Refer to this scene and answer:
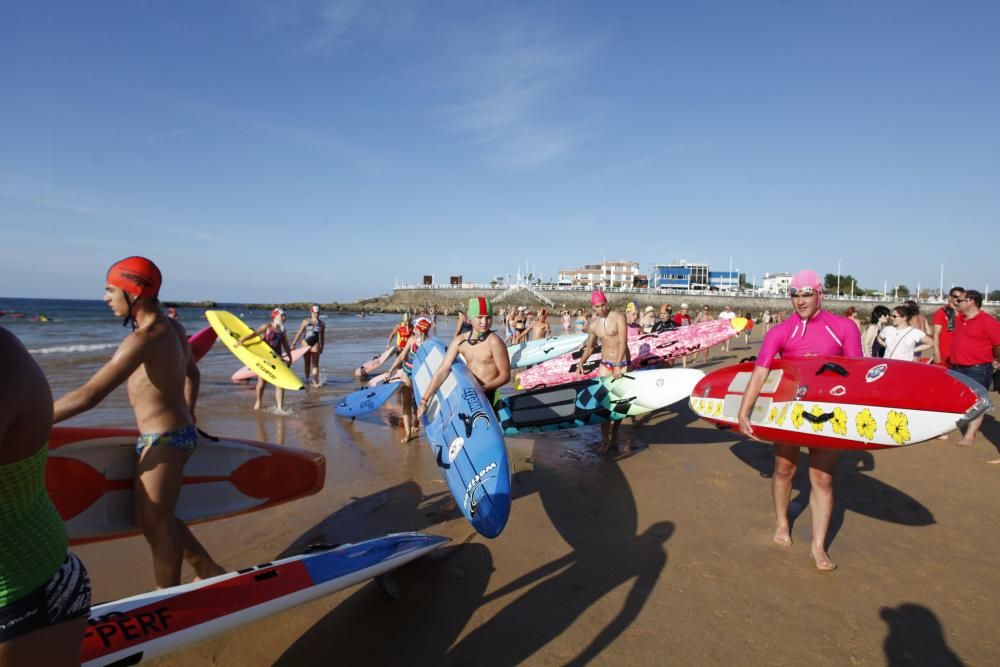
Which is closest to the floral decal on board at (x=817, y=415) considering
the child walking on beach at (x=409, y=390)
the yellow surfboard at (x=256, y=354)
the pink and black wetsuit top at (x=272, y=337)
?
the child walking on beach at (x=409, y=390)

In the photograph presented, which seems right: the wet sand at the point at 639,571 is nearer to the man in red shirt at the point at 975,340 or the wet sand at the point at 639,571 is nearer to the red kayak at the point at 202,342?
the man in red shirt at the point at 975,340

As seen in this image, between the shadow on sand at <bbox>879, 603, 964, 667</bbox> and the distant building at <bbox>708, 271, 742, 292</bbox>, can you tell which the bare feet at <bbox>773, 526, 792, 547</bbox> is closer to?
the shadow on sand at <bbox>879, 603, 964, 667</bbox>

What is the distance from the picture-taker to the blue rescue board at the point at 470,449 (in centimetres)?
327

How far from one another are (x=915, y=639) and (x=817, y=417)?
A: 1366 millimetres

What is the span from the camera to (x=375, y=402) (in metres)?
7.38

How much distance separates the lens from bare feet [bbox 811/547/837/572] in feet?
11.3

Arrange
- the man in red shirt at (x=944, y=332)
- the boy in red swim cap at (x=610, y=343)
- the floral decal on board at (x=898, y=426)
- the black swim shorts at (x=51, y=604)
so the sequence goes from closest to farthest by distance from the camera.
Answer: the black swim shorts at (x=51, y=604), the floral decal on board at (x=898, y=426), the boy in red swim cap at (x=610, y=343), the man in red shirt at (x=944, y=332)

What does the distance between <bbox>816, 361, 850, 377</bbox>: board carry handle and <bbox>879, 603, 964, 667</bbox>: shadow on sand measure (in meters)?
1.44

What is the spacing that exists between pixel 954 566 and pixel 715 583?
1725 millimetres

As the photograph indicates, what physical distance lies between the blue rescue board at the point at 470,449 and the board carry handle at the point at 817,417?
2155mm

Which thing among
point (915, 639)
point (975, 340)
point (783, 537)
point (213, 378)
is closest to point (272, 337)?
point (213, 378)

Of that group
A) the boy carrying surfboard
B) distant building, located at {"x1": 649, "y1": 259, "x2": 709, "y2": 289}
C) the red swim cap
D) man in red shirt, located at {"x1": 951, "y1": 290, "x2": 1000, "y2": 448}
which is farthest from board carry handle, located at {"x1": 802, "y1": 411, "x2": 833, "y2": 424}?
distant building, located at {"x1": 649, "y1": 259, "x2": 709, "y2": 289}

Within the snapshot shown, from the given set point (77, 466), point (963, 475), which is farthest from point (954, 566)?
point (77, 466)

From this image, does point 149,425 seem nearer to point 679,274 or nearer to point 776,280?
point 679,274
